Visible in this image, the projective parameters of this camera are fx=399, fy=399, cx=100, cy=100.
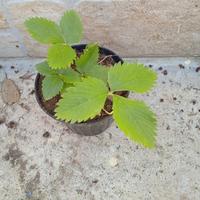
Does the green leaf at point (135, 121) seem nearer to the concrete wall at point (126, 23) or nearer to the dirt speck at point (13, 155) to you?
the concrete wall at point (126, 23)

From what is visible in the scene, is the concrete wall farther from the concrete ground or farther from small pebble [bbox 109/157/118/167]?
small pebble [bbox 109/157/118/167]

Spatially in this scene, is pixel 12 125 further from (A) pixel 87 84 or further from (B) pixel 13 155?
(A) pixel 87 84

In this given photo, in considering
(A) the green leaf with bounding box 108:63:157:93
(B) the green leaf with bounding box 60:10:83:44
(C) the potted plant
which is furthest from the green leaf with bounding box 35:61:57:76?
(A) the green leaf with bounding box 108:63:157:93

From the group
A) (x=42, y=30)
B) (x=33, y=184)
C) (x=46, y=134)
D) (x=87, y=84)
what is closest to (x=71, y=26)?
(x=42, y=30)

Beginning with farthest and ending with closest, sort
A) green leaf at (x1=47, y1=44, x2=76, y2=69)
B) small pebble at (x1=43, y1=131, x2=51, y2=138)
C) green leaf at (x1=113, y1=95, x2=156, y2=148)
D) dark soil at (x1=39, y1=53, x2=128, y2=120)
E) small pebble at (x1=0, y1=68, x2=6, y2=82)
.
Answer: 1. small pebble at (x1=0, y1=68, x2=6, y2=82)
2. small pebble at (x1=43, y1=131, x2=51, y2=138)
3. dark soil at (x1=39, y1=53, x2=128, y2=120)
4. green leaf at (x1=47, y1=44, x2=76, y2=69)
5. green leaf at (x1=113, y1=95, x2=156, y2=148)

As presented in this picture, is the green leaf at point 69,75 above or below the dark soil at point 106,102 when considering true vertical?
above

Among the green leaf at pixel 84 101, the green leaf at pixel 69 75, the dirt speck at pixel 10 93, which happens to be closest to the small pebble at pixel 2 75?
the dirt speck at pixel 10 93

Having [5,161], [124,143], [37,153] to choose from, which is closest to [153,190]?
[124,143]
